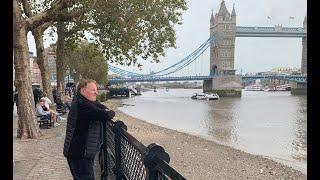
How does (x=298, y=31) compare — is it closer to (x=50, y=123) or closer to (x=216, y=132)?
(x=216, y=132)

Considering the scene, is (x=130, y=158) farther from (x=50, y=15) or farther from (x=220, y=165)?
(x=220, y=165)

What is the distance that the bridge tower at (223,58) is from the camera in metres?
108

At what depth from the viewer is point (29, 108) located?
14266 mm

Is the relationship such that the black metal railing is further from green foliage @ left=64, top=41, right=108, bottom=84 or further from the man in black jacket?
green foliage @ left=64, top=41, right=108, bottom=84

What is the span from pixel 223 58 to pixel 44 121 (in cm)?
10220

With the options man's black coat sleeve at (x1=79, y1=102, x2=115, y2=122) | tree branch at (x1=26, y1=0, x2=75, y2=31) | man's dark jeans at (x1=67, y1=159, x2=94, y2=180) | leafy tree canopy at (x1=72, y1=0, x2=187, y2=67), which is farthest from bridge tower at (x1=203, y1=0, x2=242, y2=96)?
man's black coat sleeve at (x1=79, y1=102, x2=115, y2=122)

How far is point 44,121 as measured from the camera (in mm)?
17672

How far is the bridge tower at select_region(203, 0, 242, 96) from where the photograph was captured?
10806 centimetres

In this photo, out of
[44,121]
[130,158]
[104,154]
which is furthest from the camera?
[44,121]

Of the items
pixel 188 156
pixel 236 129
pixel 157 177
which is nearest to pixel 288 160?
pixel 188 156

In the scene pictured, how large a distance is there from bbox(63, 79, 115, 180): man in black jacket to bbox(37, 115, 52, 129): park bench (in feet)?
41.4

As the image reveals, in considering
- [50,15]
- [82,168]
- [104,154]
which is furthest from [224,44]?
[82,168]

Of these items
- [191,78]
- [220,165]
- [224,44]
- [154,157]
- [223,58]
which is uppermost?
[224,44]

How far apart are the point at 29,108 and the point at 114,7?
222 inches
